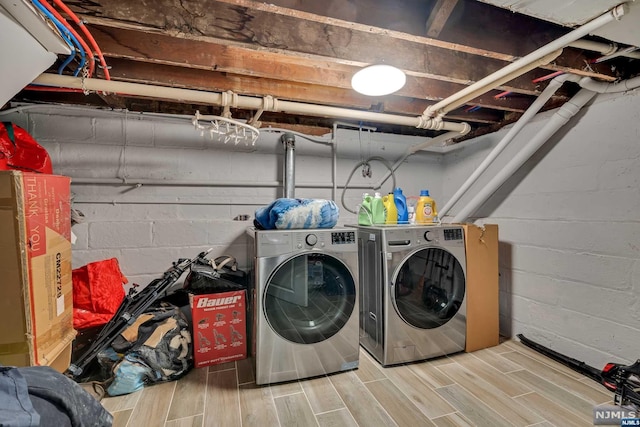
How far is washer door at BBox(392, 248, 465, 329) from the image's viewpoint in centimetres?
199

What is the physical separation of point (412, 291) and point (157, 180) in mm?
2115

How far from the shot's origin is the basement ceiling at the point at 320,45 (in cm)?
121

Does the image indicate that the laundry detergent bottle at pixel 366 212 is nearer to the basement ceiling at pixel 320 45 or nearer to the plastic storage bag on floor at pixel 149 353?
the basement ceiling at pixel 320 45

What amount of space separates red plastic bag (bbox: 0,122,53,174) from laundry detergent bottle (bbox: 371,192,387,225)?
216 centimetres

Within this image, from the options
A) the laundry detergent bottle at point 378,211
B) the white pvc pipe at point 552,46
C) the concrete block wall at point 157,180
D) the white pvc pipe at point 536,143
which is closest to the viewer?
the white pvc pipe at point 552,46

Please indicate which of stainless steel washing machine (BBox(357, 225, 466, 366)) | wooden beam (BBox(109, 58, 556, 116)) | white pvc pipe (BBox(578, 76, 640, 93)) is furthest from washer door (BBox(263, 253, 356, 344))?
white pvc pipe (BBox(578, 76, 640, 93))

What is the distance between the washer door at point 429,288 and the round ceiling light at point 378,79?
1.10m

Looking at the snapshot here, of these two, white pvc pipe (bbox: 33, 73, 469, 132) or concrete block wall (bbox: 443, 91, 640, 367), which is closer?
white pvc pipe (bbox: 33, 73, 469, 132)

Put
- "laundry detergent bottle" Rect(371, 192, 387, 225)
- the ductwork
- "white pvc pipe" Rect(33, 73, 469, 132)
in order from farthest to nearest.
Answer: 1. the ductwork
2. "laundry detergent bottle" Rect(371, 192, 387, 225)
3. "white pvc pipe" Rect(33, 73, 469, 132)

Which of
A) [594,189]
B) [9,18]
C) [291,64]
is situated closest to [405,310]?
[594,189]

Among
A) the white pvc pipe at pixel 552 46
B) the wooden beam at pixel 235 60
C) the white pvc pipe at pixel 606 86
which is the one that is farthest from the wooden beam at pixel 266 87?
the white pvc pipe at pixel 552 46

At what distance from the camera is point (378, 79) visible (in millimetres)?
1553

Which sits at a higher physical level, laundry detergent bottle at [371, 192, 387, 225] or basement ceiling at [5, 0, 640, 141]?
basement ceiling at [5, 0, 640, 141]

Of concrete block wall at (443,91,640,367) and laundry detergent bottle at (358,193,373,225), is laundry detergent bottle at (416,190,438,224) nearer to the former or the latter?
laundry detergent bottle at (358,193,373,225)
